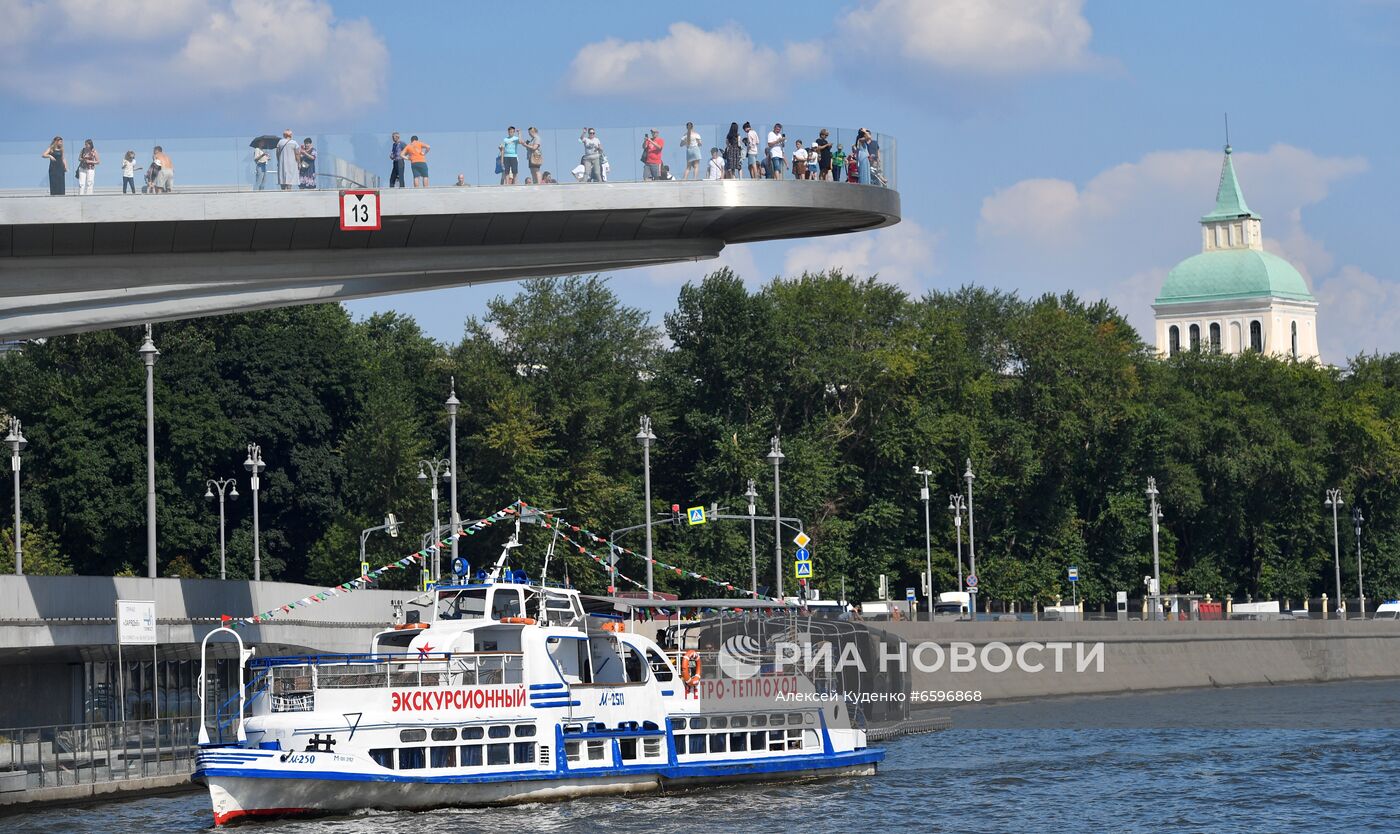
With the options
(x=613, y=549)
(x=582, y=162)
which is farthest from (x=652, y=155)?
(x=613, y=549)

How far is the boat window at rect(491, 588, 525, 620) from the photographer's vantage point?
43.5 meters

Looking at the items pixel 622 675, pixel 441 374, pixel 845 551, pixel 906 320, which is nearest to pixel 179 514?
pixel 441 374

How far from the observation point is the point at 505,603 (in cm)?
4366

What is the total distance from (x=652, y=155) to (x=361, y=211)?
6846 mm

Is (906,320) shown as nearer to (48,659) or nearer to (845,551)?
(845,551)

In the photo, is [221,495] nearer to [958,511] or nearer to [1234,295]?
[958,511]

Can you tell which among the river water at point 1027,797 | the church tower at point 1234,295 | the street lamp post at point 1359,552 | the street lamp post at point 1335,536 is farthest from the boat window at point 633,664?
the church tower at point 1234,295

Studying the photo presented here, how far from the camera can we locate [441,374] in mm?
101812

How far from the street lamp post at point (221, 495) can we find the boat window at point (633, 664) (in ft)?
143

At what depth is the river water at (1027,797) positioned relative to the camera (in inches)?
1560

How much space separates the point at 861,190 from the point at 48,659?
21533 mm

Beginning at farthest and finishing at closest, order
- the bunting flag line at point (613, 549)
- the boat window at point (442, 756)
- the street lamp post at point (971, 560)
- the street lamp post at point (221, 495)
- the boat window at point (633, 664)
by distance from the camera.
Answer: the street lamp post at point (971, 560)
the street lamp post at point (221, 495)
the bunting flag line at point (613, 549)
the boat window at point (633, 664)
the boat window at point (442, 756)

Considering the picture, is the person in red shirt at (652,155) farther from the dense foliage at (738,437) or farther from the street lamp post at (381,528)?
the dense foliage at (738,437)

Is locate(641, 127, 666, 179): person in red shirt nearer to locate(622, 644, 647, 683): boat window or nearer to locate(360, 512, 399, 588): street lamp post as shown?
locate(622, 644, 647, 683): boat window
